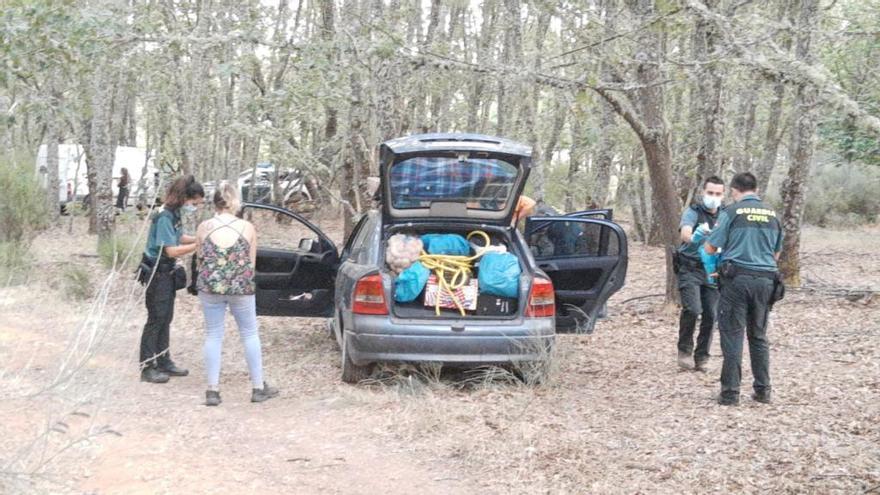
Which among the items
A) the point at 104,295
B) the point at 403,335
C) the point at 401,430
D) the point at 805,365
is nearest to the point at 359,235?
the point at 403,335

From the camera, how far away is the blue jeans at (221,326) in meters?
7.22

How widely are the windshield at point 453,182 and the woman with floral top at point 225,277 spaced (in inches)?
56.3

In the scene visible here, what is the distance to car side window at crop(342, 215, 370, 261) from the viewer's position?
862 cm

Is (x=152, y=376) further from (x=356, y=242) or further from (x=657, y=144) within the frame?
(x=657, y=144)

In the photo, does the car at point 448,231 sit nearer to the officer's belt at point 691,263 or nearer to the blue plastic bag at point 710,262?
the officer's belt at point 691,263

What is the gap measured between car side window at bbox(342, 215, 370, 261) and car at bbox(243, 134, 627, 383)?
0.03 m

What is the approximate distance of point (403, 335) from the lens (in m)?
7.44

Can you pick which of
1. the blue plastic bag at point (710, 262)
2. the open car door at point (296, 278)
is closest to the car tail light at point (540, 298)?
the blue plastic bag at point (710, 262)

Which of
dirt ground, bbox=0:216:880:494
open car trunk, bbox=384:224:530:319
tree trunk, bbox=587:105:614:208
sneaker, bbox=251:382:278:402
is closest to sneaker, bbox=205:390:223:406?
dirt ground, bbox=0:216:880:494

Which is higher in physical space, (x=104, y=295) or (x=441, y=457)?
(x=104, y=295)

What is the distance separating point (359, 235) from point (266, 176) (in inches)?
726

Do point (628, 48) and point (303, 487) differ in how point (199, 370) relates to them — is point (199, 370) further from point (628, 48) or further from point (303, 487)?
point (628, 48)

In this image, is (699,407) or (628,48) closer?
(699,407)

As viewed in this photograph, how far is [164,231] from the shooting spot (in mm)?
7797
